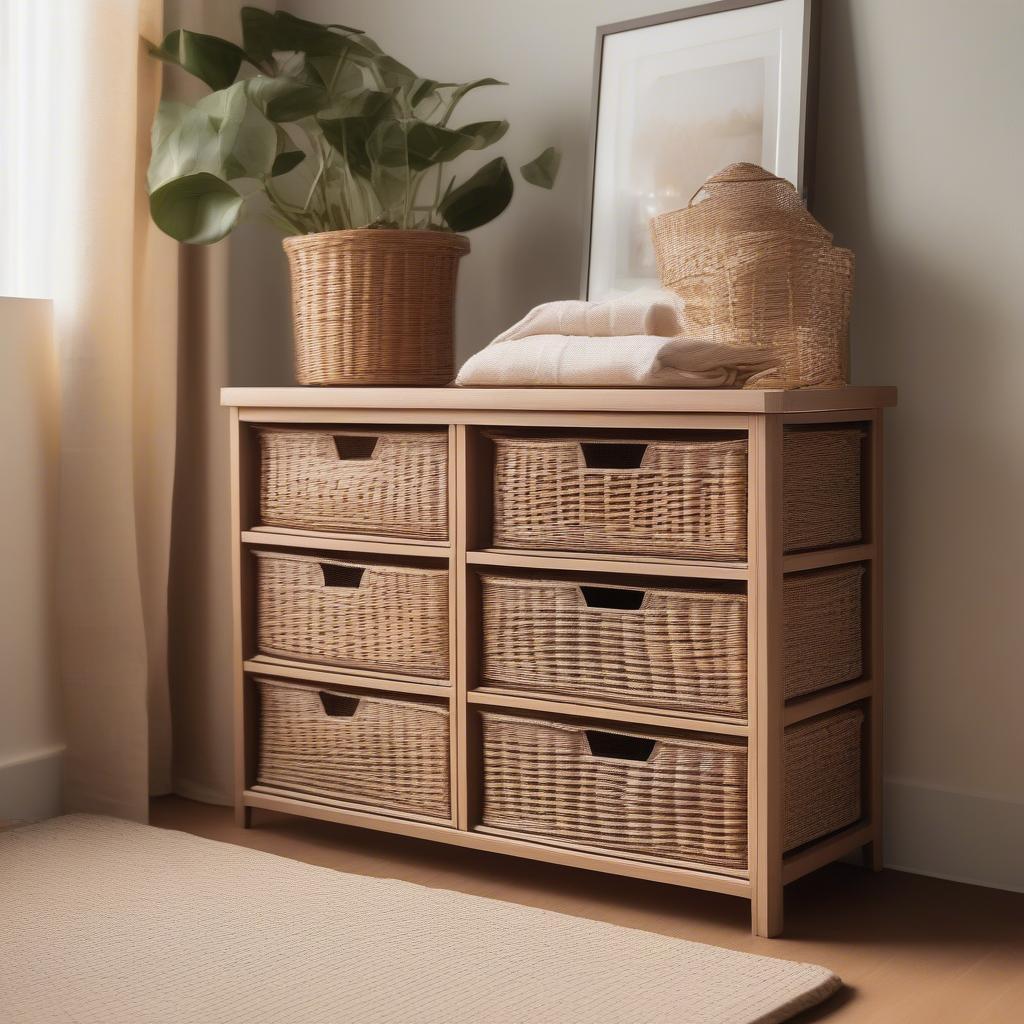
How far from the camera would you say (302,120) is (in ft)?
7.59

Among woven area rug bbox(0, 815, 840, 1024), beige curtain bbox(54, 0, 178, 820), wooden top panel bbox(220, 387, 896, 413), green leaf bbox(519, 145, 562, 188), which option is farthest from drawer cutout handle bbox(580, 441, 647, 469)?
beige curtain bbox(54, 0, 178, 820)

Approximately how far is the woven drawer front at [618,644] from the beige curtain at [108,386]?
2.37 ft

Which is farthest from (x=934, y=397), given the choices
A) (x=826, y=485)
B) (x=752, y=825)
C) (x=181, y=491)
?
(x=181, y=491)

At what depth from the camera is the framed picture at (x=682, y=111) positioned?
83.7 inches

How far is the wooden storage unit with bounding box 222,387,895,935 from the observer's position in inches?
73.0

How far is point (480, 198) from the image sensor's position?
7.82 ft

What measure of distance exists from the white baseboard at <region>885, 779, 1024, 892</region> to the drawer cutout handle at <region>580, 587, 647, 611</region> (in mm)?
516

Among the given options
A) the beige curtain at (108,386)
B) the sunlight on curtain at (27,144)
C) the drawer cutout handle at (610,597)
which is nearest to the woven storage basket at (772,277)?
the drawer cutout handle at (610,597)

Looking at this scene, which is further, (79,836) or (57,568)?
(57,568)

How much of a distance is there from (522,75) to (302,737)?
3.93 feet

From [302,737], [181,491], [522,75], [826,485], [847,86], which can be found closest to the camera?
[826,485]

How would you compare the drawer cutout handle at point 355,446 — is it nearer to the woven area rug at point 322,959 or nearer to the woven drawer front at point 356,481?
the woven drawer front at point 356,481

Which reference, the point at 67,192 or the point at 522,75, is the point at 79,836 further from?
the point at 522,75

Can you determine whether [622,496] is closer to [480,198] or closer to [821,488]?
[821,488]
